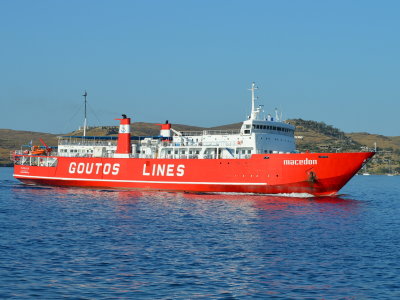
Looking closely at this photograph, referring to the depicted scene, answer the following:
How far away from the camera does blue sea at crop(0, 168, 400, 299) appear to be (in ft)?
53.2

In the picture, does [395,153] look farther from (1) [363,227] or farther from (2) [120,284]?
(2) [120,284]

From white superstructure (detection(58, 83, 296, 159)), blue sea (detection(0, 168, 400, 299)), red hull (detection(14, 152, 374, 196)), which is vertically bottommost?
blue sea (detection(0, 168, 400, 299))

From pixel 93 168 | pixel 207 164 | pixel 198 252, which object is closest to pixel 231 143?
pixel 207 164

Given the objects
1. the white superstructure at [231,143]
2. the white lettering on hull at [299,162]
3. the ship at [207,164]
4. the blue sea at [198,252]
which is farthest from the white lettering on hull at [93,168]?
the white lettering on hull at [299,162]

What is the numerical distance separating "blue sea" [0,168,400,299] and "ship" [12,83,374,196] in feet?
18.7

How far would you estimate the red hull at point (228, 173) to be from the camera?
140ft

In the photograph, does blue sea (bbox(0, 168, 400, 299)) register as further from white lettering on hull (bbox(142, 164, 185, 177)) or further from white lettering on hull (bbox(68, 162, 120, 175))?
white lettering on hull (bbox(68, 162, 120, 175))

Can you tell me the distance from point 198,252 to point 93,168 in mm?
36430

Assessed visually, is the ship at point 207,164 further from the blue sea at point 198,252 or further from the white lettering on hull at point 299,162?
the blue sea at point 198,252

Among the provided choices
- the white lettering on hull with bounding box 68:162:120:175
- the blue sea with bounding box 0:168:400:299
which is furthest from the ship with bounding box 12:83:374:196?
the blue sea with bounding box 0:168:400:299

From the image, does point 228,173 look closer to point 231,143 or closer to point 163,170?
point 231,143

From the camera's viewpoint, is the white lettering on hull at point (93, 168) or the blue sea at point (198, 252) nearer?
the blue sea at point (198, 252)

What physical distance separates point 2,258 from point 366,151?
32138 mm

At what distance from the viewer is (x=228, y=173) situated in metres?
45.9
